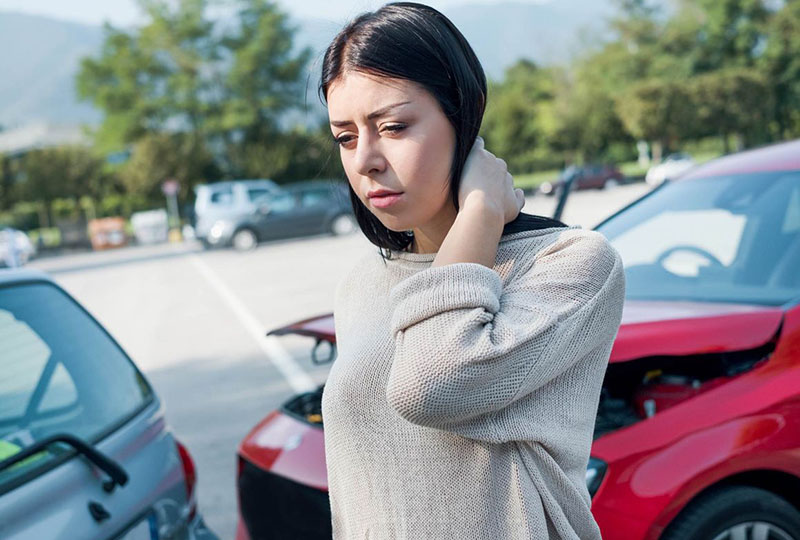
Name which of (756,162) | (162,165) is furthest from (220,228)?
(756,162)

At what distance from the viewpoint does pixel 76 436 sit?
2.19 m

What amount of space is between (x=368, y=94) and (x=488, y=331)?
0.41 m

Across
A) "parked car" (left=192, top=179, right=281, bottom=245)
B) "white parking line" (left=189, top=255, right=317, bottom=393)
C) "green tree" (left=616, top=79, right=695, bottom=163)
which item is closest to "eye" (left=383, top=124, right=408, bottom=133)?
"white parking line" (left=189, top=255, right=317, bottom=393)

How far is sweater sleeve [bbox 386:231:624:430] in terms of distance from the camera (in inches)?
45.6

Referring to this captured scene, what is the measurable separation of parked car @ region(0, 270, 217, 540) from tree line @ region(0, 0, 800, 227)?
113 ft

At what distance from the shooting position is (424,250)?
1452 mm

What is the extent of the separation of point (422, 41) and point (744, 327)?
168 cm

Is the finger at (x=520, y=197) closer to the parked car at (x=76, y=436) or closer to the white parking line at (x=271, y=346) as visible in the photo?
the parked car at (x=76, y=436)

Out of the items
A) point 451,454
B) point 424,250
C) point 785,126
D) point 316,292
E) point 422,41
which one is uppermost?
point 422,41

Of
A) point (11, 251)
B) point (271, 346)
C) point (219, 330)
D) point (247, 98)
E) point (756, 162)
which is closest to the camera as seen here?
point (756, 162)

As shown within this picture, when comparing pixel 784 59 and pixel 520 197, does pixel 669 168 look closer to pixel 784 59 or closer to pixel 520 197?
pixel 784 59

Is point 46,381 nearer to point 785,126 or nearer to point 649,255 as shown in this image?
point 649,255

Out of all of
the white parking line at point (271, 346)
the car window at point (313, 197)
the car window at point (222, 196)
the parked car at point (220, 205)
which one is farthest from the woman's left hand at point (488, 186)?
the car window at point (222, 196)

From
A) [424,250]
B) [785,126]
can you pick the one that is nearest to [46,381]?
[424,250]
